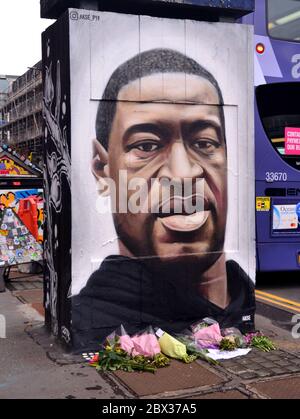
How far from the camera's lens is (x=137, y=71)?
512cm

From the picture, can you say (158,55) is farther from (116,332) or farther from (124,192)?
(116,332)

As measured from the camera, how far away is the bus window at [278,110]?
838 centimetres

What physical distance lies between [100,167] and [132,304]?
134 centimetres

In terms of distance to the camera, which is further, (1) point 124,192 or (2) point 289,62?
(2) point 289,62

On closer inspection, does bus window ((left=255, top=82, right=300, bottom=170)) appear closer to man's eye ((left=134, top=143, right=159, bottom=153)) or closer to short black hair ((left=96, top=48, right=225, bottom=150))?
short black hair ((left=96, top=48, right=225, bottom=150))

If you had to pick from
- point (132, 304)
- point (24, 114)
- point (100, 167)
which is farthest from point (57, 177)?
point (24, 114)

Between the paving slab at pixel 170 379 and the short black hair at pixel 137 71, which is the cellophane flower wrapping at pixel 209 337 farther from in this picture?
the short black hair at pixel 137 71

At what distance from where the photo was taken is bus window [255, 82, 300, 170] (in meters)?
8.38

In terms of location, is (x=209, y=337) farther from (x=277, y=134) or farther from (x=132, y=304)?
(x=277, y=134)

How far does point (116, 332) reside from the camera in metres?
5.08

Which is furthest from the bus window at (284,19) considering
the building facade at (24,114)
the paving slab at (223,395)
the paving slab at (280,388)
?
the building facade at (24,114)

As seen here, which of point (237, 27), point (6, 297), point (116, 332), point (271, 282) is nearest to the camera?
point (116, 332)
